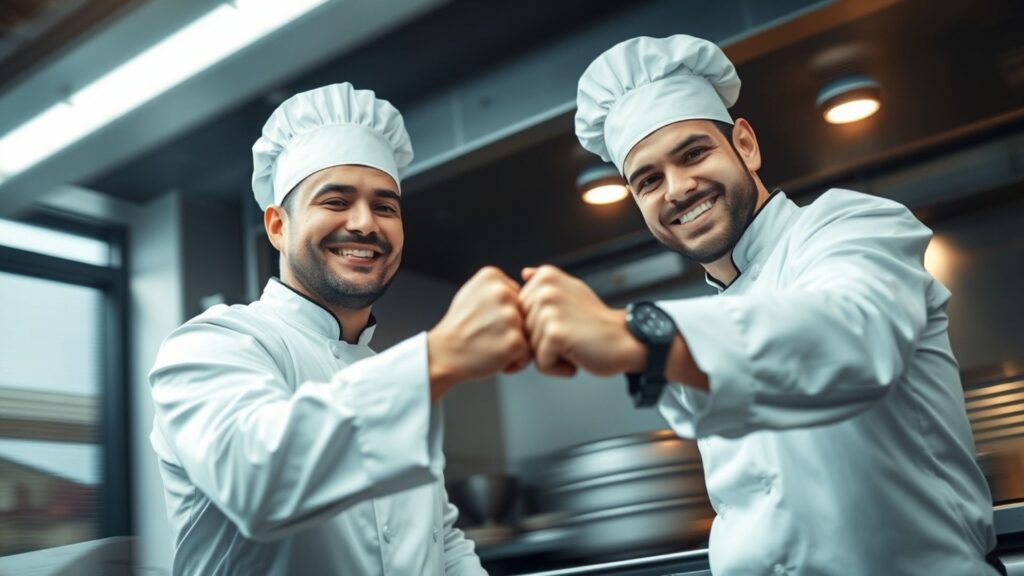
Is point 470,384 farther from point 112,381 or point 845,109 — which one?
point 845,109

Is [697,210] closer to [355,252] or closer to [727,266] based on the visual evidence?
[727,266]

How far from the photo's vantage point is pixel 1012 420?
7.95ft

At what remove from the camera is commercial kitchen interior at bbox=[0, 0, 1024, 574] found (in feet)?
6.98

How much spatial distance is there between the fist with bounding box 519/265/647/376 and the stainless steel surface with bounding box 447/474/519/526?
1.94 metres

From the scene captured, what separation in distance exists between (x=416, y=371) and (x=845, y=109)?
1894 millimetres

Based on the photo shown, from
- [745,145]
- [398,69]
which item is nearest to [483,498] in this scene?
[398,69]

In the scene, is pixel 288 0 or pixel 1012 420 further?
pixel 1012 420

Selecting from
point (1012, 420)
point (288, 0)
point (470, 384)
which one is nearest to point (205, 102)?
point (288, 0)

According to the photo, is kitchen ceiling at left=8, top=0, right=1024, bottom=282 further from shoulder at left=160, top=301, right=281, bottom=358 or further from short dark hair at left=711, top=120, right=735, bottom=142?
shoulder at left=160, top=301, right=281, bottom=358

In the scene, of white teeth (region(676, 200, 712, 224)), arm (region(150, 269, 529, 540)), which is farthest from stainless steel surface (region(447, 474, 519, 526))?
arm (region(150, 269, 529, 540))

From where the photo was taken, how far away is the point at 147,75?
2.12 metres

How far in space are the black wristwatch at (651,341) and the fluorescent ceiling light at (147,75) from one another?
126 cm

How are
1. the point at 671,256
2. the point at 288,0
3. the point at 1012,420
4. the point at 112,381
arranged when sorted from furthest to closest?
the point at 112,381, the point at 671,256, the point at 1012,420, the point at 288,0

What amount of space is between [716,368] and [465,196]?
2020mm
